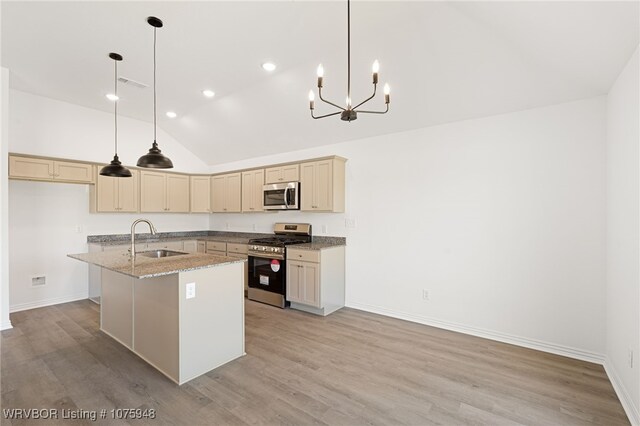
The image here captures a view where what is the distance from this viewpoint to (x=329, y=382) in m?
2.50

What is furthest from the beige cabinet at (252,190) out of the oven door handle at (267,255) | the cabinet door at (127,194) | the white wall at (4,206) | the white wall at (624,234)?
the white wall at (624,234)

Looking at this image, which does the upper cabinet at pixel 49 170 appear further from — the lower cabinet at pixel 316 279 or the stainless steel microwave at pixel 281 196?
the lower cabinet at pixel 316 279

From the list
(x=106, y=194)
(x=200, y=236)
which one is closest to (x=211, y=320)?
(x=106, y=194)

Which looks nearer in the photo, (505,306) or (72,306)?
(505,306)

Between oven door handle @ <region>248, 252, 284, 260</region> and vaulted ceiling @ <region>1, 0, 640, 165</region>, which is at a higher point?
vaulted ceiling @ <region>1, 0, 640, 165</region>

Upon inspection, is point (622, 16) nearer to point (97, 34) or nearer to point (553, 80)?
point (553, 80)

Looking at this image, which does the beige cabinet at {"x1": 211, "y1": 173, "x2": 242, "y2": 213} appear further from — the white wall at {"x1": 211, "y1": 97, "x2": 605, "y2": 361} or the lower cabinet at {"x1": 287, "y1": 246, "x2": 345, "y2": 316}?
the white wall at {"x1": 211, "y1": 97, "x2": 605, "y2": 361}

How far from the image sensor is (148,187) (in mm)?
5426

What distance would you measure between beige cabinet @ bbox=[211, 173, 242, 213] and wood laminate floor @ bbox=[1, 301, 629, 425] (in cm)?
294

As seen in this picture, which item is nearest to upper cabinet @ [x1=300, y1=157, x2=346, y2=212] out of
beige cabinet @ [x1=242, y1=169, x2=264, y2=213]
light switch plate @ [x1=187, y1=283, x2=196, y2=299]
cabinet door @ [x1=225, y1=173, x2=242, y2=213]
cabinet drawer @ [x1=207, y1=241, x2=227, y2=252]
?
beige cabinet @ [x1=242, y1=169, x2=264, y2=213]

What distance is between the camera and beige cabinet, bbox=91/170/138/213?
189 inches

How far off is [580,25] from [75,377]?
4.77m

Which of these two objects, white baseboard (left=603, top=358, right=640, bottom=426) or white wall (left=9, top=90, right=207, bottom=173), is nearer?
white baseboard (left=603, top=358, right=640, bottom=426)

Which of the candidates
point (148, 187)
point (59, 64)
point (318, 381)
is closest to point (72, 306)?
point (148, 187)
